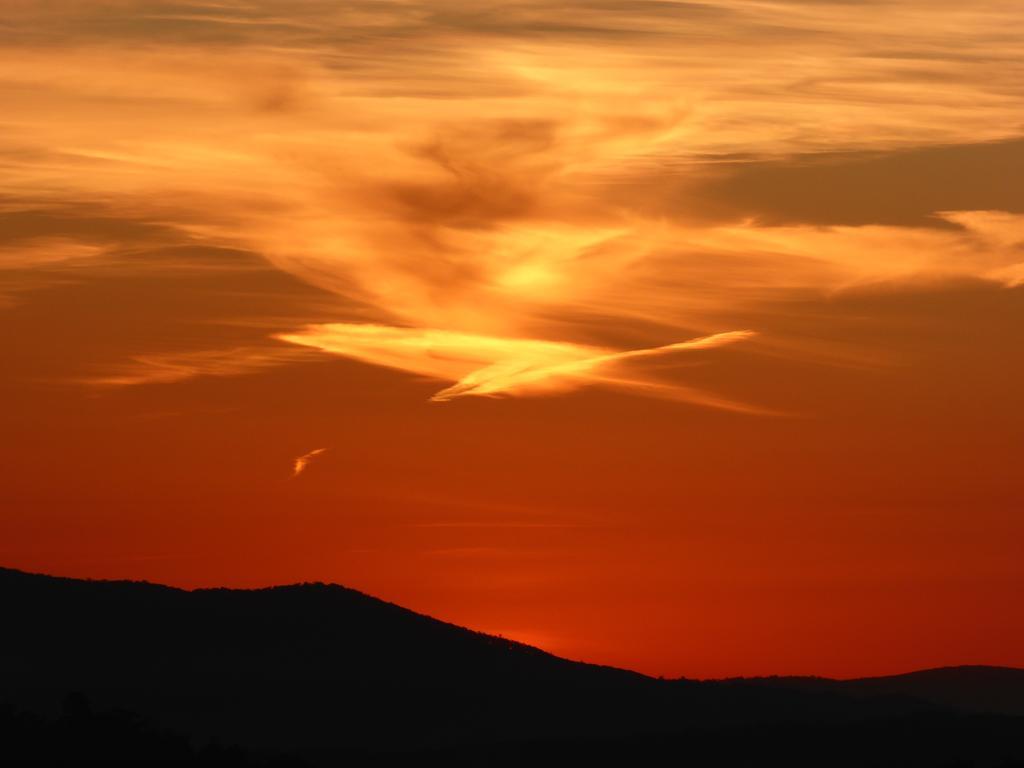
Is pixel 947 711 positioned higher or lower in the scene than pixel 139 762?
higher

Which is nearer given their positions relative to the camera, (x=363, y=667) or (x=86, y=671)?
(x=86, y=671)

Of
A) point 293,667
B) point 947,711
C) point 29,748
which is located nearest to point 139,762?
point 29,748

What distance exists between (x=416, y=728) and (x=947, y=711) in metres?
48.2

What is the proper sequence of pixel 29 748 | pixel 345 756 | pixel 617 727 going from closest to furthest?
pixel 29 748
pixel 345 756
pixel 617 727

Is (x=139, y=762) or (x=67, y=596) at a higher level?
(x=67, y=596)

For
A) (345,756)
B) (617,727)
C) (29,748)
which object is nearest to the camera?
(29,748)

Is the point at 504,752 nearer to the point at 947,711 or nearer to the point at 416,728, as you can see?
the point at 416,728

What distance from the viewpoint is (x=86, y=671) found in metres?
184

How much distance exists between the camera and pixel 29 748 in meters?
126

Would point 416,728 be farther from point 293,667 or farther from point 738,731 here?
point 738,731

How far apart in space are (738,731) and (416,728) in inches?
1074

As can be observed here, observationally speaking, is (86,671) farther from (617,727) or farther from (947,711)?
(947,711)

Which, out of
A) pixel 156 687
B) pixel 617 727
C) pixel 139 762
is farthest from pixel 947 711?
pixel 139 762

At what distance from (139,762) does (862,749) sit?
2749 inches
